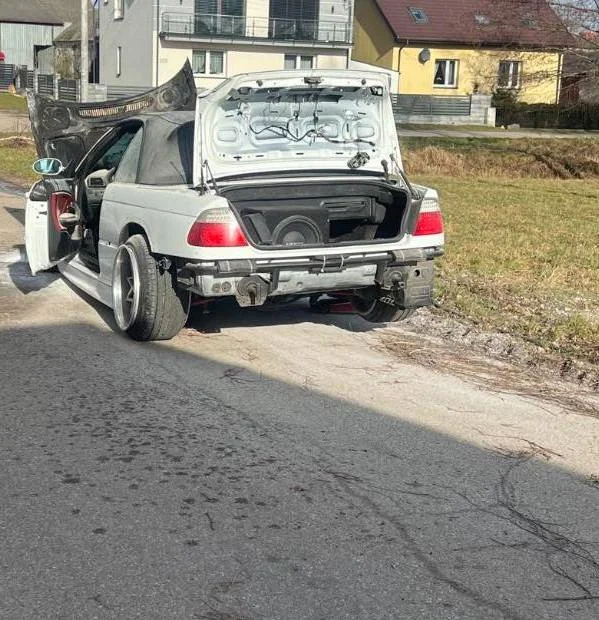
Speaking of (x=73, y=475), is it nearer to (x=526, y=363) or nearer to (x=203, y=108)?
(x=203, y=108)

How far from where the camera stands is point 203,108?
21.1 feet

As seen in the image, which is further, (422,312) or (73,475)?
(422,312)

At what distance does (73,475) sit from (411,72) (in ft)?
165

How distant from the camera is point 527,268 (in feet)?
33.6

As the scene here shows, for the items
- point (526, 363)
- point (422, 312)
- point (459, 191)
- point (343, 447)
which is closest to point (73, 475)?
point (343, 447)

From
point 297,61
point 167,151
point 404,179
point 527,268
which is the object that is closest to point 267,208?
point 167,151

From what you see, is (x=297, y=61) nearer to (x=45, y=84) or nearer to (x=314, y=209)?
(x=45, y=84)

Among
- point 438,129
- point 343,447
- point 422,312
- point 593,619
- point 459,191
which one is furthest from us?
point 438,129

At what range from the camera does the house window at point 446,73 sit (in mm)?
52781

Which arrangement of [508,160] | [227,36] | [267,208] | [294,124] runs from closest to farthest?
[267,208] → [294,124] → [508,160] → [227,36]

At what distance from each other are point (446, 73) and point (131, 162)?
48.1 m

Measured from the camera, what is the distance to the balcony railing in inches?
1817

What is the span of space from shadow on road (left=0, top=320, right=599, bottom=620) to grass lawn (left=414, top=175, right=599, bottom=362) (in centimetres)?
191

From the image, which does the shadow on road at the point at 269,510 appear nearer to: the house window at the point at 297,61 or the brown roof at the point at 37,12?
the house window at the point at 297,61
